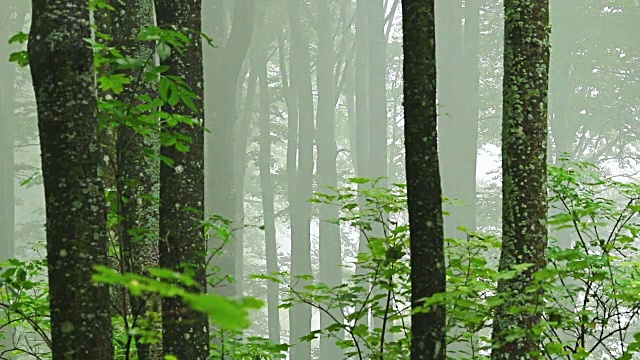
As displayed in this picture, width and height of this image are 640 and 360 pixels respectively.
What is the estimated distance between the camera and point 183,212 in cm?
509

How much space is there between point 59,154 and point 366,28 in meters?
23.8

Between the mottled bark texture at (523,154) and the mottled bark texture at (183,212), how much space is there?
74.0 inches

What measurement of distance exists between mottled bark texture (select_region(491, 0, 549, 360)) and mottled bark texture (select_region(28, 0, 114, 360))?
2.63 m

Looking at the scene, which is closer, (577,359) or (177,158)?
(577,359)

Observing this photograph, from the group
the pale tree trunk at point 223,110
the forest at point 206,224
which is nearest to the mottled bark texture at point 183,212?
the forest at point 206,224

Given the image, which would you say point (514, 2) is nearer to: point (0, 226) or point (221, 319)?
point (221, 319)

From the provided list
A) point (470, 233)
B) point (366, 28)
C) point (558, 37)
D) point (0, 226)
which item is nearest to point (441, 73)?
point (366, 28)

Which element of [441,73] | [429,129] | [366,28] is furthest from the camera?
[366,28]

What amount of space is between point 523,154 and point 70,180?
9.77 ft

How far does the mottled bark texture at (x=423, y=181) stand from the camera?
4.47 meters

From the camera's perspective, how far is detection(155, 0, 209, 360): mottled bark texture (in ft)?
16.4

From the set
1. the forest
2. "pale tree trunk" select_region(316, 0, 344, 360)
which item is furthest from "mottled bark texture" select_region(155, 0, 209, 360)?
"pale tree trunk" select_region(316, 0, 344, 360)

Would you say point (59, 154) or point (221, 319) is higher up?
point (59, 154)

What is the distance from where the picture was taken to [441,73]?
79.9 ft
